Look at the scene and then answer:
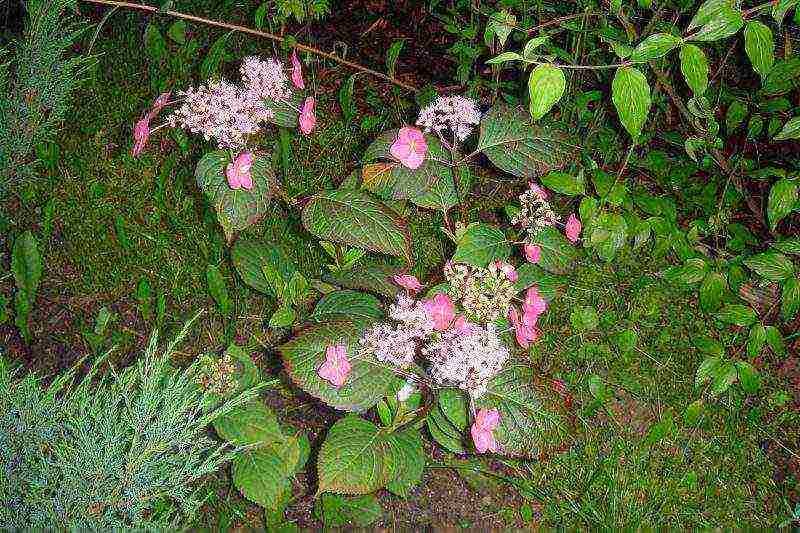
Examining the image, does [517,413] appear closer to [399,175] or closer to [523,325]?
[523,325]

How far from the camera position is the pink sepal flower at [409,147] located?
3.49 ft

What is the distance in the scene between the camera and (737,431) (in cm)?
154

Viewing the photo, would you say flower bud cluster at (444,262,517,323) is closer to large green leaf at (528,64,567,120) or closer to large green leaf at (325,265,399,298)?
large green leaf at (325,265,399,298)

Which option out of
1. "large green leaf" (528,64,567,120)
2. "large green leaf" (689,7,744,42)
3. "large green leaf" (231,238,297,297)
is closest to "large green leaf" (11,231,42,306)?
"large green leaf" (231,238,297,297)

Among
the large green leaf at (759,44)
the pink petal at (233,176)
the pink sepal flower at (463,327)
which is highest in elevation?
the large green leaf at (759,44)

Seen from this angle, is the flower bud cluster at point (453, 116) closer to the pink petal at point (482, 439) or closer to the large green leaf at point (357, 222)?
the large green leaf at point (357, 222)

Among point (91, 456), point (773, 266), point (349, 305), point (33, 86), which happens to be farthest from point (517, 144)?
point (33, 86)

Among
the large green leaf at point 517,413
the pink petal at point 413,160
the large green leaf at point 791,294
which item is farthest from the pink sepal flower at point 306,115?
the large green leaf at point 791,294

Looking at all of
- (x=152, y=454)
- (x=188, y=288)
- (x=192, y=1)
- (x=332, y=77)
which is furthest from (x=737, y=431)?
(x=192, y=1)

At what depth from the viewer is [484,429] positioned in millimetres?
1049

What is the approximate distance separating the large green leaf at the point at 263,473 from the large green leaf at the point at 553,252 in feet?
1.90

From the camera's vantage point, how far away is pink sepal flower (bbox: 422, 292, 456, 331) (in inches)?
40.2

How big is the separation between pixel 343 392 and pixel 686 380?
938 mm

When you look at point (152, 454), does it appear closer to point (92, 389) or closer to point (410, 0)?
point (92, 389)
